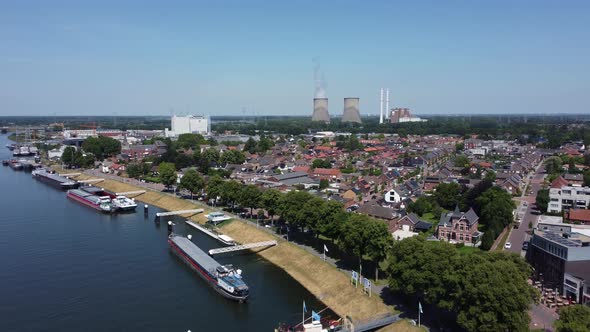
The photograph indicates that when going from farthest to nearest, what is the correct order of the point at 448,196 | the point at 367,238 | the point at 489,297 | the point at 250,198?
1. the point at 448,196
2. the point at 250,198
3. the point at 367,238
4. the point at 489,297

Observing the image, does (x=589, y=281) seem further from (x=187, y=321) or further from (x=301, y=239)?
(x=187, y=321)

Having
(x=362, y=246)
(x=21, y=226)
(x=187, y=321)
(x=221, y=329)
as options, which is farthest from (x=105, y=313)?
(x=21, y=226)

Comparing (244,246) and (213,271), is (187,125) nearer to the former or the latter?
(244,246)

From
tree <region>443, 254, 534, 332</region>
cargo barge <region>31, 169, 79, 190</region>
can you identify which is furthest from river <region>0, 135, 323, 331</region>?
cargo barge <region>31, 169, 79, 190</region>

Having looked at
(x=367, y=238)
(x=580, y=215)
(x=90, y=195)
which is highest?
(x=367, y=238)

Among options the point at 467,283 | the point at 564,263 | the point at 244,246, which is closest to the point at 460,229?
the point at 564,263

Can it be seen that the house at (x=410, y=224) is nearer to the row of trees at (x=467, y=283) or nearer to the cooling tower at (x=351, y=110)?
the row of trees at (x=467, y=283)
